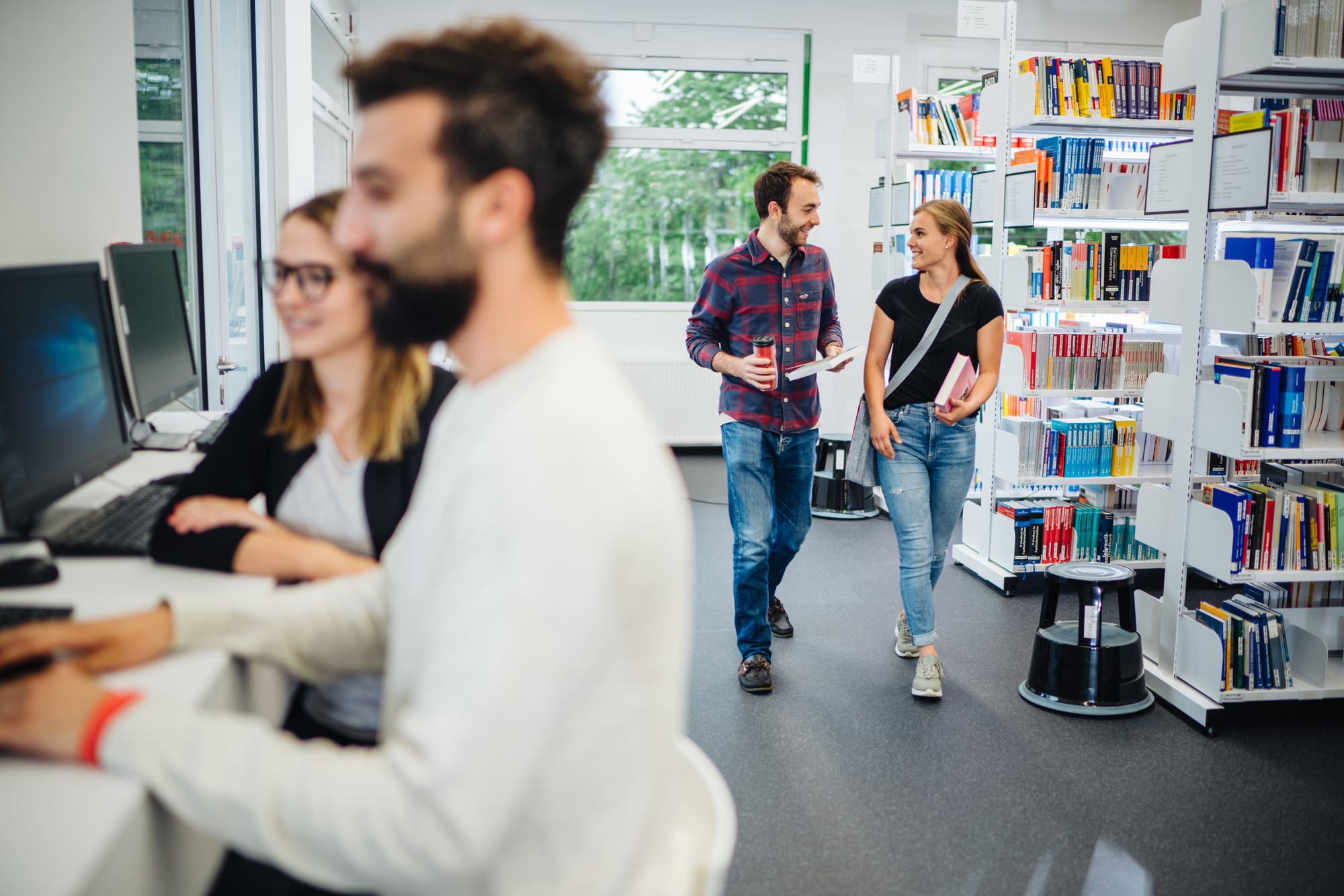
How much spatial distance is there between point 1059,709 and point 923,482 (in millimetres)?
785

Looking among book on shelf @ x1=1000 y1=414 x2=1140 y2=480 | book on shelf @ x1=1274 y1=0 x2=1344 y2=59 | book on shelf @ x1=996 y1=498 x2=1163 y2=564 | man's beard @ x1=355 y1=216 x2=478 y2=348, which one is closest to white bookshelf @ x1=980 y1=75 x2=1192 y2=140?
book on shelf @ x1=1000 y1=414 x2=1140 y2=480

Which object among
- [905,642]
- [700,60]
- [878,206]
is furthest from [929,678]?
[700,60]

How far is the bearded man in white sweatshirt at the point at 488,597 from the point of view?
2.33ft

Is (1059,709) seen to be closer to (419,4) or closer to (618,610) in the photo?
(618,610)

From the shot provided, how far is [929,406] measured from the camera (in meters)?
3.18

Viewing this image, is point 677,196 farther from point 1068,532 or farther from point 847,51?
point 1068,532

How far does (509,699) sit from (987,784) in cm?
223

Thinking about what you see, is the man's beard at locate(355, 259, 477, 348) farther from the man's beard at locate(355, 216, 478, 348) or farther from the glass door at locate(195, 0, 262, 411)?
the glass door at locate(195, 0, 262, 411)

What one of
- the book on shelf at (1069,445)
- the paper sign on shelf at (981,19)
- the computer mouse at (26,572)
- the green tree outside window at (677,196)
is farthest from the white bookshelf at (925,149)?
the computer mouse at (26,572)

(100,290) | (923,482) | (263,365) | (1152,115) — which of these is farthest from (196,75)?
(1152,115)

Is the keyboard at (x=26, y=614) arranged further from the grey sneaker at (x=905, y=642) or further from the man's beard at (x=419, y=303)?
the grey sneaker at (x=905, y=642)

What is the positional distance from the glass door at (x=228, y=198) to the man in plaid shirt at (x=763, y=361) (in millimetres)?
1685

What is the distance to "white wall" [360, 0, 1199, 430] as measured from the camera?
6.96 m

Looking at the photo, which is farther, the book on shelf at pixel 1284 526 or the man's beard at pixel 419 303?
the book on shelf at pixel 1284 526
